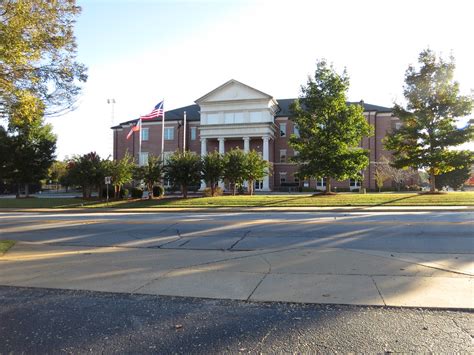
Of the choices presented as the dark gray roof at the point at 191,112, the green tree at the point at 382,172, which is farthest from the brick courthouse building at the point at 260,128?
the green tree at the point at 382,172

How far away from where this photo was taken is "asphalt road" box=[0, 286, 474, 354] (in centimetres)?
375

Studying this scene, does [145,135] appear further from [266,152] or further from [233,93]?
[266,152]

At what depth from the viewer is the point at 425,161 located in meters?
Result: 26.8

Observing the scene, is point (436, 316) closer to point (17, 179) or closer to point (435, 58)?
point (435, 58)

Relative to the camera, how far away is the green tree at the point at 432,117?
26344mm

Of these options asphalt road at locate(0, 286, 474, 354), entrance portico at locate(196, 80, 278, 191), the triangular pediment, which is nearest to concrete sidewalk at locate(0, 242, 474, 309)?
asphalt road at locate(0, 286, 474, 354)

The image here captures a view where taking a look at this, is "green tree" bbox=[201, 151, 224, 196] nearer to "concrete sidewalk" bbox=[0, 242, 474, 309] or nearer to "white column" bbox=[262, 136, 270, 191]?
"white column" bbox=[262, 136, 270, 191]

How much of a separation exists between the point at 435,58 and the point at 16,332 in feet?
97.3

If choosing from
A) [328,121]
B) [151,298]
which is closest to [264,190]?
[328,121]

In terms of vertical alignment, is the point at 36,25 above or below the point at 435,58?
below

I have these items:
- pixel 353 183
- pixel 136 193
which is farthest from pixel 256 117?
pixel 136 193

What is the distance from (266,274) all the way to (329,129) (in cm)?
2362

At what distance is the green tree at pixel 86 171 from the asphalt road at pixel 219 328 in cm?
2813

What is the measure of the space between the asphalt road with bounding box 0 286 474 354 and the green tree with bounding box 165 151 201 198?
26114 mm
